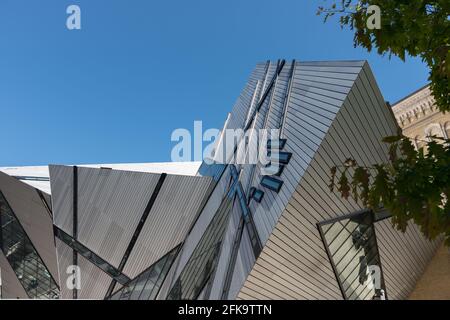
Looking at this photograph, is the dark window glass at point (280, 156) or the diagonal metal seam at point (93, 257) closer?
the dark window glass at point (280, 156)

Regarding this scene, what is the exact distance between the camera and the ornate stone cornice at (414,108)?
37125mm

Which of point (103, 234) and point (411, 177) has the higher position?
point (103, 234)

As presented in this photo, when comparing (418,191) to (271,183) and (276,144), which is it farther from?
(276,144)

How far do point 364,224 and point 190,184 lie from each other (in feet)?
42.0

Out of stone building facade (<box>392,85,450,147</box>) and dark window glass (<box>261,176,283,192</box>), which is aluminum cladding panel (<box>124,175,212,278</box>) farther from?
stone building facade (<box>392,85,450,147</box>)

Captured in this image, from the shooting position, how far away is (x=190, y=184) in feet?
78.5

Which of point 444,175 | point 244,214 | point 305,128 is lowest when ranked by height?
point 444,175

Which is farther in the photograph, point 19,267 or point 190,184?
point 19,267

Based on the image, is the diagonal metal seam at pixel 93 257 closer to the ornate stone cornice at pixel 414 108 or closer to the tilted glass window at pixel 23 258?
the tilted glass window at pixel 23 258

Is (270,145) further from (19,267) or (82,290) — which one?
(19,267)

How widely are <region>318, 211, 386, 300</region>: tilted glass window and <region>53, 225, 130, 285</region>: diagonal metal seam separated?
1825 centimetres

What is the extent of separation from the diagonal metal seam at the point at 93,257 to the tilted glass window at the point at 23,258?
734 cm

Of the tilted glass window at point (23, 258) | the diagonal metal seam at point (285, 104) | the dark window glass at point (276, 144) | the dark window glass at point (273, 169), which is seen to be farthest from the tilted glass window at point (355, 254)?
the tilted glass window at point (23, 258)
